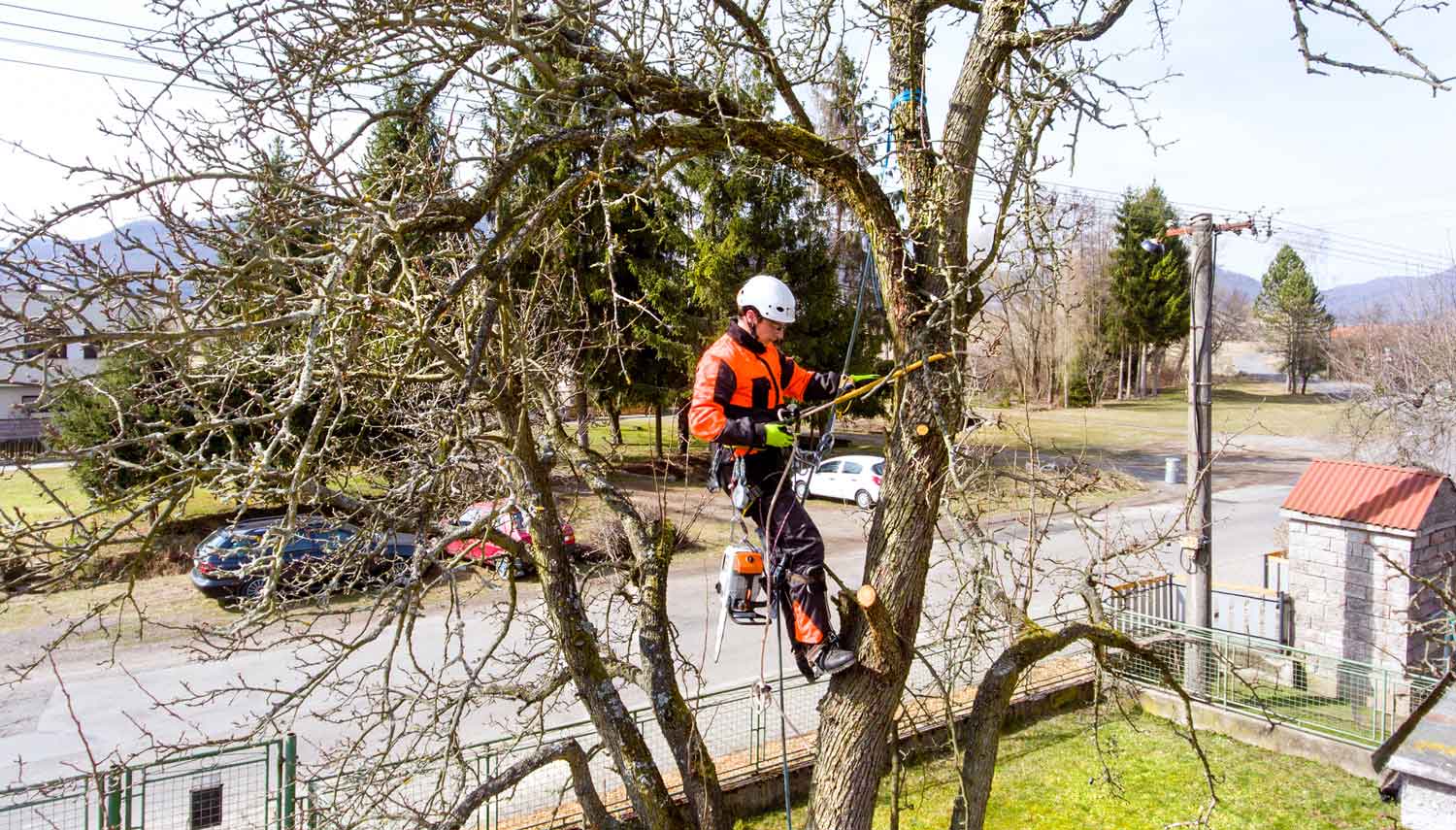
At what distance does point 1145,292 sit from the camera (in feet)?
164

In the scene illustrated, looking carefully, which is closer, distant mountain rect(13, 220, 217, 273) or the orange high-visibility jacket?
distant mountain rect(13, 220, 217, 273)

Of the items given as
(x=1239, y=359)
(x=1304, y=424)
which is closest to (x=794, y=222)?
(x=1304, y=424)

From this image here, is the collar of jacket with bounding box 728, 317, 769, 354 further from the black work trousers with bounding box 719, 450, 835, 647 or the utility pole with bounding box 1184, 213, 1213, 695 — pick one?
the utility pole with bounding box 1184, 213, 1213, 695

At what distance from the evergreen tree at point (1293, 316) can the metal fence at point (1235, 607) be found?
140 feet

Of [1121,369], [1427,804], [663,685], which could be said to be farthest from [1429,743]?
[1121,369]

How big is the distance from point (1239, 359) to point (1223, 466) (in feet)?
179

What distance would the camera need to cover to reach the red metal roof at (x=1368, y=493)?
11.1 meters

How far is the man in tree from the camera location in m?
4.54

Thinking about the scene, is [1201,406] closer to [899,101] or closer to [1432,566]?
[1432,566]

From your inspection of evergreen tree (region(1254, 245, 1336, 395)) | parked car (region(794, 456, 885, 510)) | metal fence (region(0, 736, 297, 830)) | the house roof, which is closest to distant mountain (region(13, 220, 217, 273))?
metal fence (region(0, 736, 297, 830))

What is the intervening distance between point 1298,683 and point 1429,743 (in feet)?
17.3

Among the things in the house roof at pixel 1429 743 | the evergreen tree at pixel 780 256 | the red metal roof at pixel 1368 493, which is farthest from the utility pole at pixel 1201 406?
the evergreen tree at pixel 780 256

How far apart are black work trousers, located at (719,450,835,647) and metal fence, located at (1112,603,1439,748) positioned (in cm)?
644

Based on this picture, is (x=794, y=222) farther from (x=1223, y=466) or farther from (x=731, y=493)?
(x=1223, y=466)
